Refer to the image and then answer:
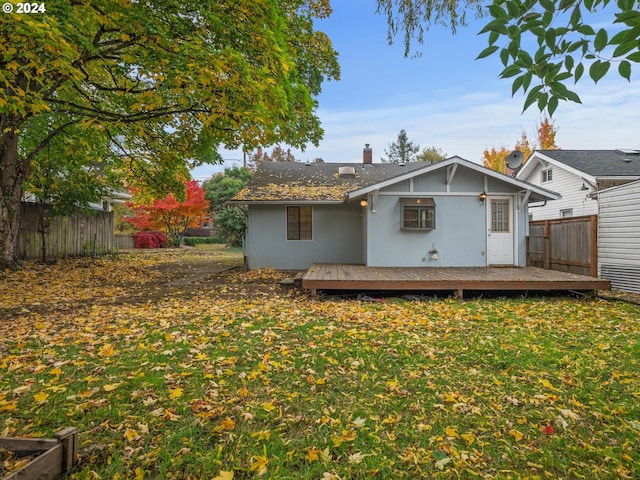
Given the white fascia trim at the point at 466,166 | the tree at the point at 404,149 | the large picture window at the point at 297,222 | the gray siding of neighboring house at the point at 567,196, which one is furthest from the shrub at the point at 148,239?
the tree at the point at 404,149

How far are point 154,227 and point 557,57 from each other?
24394 millimetres

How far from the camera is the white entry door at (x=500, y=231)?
31.0ft

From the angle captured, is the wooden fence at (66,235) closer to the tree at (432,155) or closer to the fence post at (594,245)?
the fence post at (594,245)

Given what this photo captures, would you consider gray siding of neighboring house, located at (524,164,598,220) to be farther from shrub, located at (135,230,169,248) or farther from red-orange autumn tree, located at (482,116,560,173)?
shrub, located at (135,230,169,248)

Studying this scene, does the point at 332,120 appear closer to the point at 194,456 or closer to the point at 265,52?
the point at 265,52

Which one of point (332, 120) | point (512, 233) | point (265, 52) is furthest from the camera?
point (332, 120)

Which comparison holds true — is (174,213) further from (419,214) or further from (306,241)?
(419,214)

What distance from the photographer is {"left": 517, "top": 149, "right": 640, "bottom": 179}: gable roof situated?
42.8ft

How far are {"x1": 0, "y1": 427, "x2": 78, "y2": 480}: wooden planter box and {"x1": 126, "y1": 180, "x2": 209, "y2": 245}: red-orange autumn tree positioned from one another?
20.7 meters

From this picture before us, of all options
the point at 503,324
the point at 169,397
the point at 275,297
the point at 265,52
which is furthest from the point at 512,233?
the point at 169,397

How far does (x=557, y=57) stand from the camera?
1.67m

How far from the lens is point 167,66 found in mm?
5660

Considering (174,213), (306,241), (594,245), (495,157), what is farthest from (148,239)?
(495,157)

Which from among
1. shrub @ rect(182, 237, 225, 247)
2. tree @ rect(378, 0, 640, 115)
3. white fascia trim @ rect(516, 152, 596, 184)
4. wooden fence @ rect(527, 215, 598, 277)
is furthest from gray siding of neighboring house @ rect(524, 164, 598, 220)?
shrub @ rect(182, 237, 225, 247)
